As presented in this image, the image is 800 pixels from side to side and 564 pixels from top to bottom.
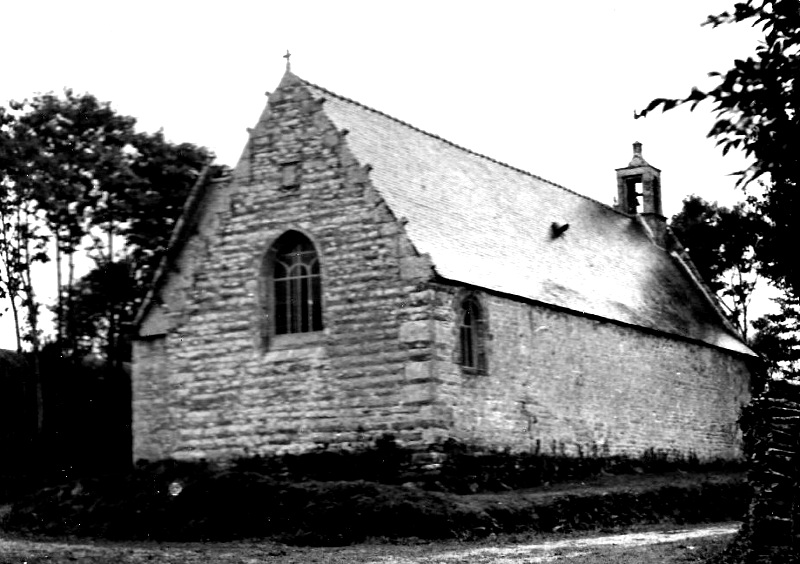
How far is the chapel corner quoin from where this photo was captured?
1074 inches

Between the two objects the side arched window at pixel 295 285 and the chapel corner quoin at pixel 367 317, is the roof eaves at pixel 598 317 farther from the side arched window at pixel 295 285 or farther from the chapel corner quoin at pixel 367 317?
the side arched window at pixel 295 285

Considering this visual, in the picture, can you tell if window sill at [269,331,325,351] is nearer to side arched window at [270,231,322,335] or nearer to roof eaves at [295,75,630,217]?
side arched window at [270,231,322,335]

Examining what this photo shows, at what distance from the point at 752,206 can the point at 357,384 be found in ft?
120

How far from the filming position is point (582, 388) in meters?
32.0

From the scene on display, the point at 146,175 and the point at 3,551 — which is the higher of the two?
the point at 146,175

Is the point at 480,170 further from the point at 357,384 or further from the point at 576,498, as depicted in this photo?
the point at 576,498

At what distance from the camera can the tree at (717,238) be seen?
195 ft

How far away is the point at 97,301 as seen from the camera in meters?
49.1

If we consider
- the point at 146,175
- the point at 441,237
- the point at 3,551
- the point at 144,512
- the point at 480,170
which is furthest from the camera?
the point at 146,175

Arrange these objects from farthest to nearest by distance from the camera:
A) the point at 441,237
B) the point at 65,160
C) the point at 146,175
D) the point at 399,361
Result: the point at 146,175
the point at 65,160
the point at 441,237
the point at 399,361

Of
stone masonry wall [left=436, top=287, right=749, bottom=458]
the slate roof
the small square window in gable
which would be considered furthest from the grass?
the small square window in gable

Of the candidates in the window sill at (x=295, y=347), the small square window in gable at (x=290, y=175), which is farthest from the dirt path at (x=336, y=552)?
the small square window in gable at (x=290, y=175)

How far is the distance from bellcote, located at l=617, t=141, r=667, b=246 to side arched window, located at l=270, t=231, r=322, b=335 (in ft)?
65.2

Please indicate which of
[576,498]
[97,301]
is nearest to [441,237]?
[576,498]
